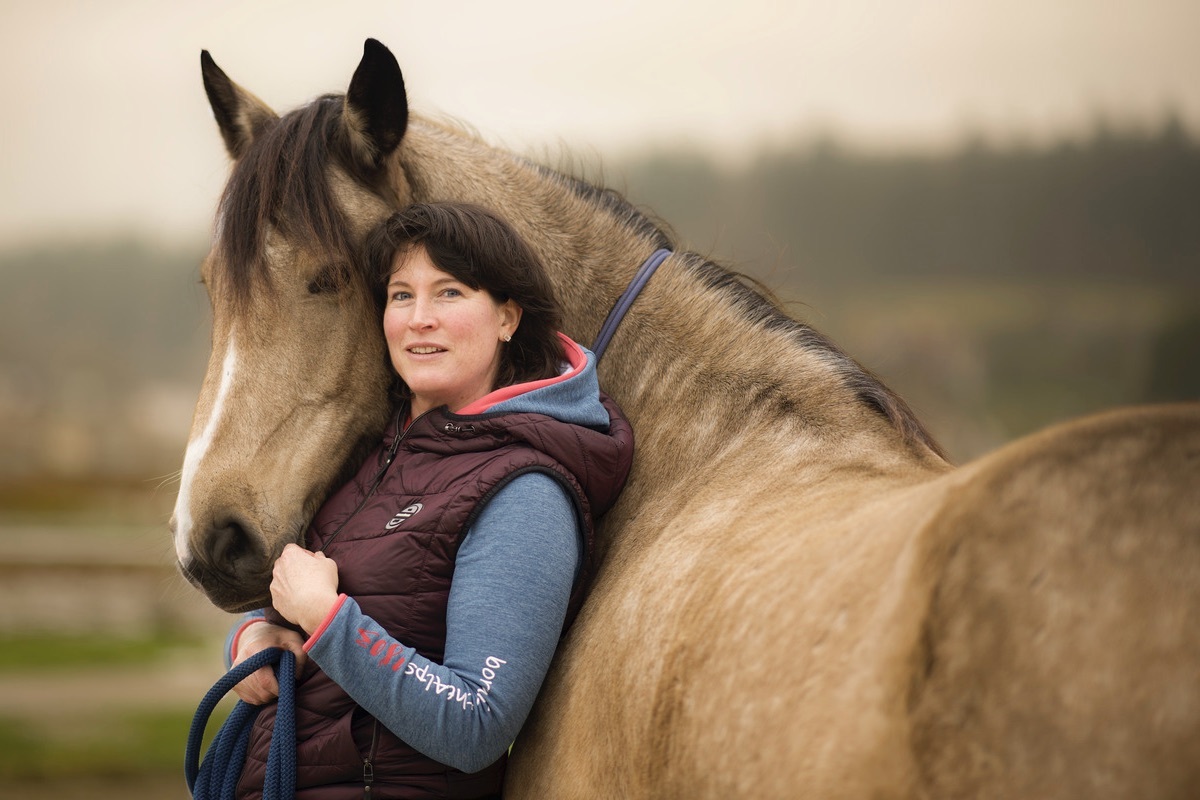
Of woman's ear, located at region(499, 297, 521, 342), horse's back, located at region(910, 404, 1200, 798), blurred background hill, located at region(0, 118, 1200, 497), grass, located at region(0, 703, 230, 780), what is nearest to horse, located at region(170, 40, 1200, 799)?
horse's back, located at region(910, 404, 1200, 798)

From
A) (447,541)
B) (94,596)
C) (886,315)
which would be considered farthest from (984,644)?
(94,596)

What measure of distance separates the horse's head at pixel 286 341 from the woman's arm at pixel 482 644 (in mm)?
407

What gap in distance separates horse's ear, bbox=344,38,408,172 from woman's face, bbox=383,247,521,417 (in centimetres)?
31

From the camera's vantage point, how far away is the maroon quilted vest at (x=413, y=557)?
1.51m

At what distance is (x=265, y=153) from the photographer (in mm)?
1866

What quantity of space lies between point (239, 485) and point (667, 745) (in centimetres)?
91

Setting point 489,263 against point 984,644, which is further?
point 489,263

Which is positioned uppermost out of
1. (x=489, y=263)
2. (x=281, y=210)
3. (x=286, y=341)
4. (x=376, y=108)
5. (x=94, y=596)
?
(x=376, y=108)

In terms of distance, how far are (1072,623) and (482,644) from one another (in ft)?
2.82

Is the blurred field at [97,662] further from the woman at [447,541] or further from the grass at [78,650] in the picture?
the woman at [447,541]

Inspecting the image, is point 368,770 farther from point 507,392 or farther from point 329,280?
point 329,280

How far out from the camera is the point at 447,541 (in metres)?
1.53

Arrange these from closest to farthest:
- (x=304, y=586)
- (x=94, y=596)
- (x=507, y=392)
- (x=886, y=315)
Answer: (x=304, y=586) < (x=507, y=392) < (x=886, y=315) < (x=94, y=596)

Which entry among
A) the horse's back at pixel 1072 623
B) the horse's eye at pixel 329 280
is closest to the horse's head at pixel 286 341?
the horse's eye at pixel 329 280
